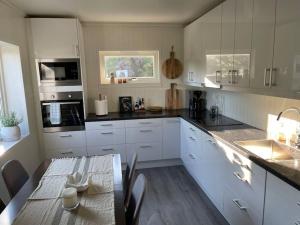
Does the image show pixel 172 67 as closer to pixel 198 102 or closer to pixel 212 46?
pixel 198 102

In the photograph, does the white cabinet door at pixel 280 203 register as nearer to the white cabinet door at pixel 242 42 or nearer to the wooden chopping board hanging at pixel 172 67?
the white cabinet door at pixel 242 42

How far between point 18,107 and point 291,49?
114 inches

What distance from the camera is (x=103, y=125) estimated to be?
3256 mm

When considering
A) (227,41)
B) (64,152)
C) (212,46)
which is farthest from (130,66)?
(227,41)

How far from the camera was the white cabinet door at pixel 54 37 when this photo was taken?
2957mm

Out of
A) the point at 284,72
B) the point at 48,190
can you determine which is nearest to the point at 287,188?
the point at 284,72

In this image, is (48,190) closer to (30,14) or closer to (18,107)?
(18,107)

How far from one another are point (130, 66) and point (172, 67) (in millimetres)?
704

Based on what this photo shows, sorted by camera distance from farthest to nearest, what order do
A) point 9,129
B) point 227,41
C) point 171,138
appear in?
point 171,138, point 9,129, point 227,41

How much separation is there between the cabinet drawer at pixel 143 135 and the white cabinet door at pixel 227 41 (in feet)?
4.42

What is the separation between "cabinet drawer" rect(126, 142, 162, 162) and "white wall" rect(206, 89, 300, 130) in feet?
3.68

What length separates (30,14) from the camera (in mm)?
2947

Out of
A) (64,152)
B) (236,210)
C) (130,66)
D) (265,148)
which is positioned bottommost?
(236,210)

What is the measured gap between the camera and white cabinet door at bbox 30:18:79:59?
9.70ft
